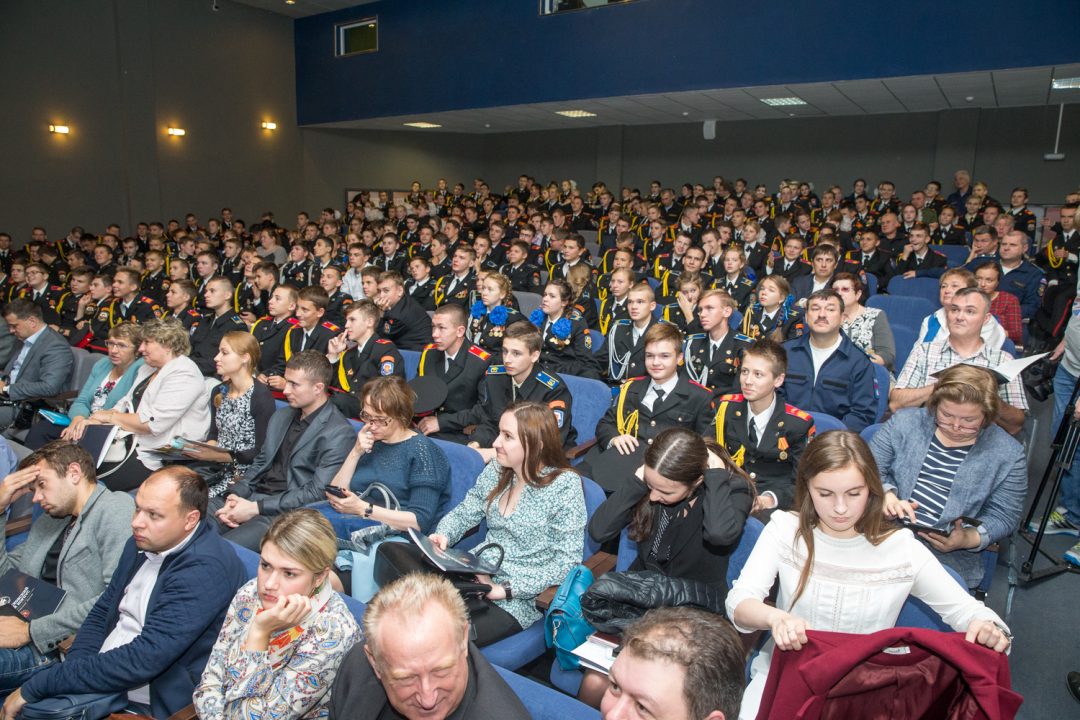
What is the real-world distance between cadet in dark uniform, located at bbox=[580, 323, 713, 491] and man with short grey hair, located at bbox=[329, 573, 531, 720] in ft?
5.09

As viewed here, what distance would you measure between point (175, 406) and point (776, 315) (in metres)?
3.72

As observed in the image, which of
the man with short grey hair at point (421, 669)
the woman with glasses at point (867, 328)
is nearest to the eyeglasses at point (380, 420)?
the man with short grey hair at point (421, 669)

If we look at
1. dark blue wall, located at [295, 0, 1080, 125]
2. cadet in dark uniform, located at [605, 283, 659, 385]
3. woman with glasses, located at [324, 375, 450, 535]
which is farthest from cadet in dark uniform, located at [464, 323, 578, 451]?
dark blue wall, located at [295, 0, 1080, 125]

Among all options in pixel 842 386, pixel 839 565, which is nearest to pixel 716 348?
pixel 842 386

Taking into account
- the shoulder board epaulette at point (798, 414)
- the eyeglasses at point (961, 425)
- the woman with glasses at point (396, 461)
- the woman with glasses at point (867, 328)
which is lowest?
the woman with glasses at point (396, 461)

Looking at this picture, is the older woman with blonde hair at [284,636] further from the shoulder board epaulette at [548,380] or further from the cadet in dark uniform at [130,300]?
the cadet in dark uniform at [130,300]

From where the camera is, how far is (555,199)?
1197 cm

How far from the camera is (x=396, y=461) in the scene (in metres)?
2.64

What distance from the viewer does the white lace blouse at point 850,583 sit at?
1.68 metres

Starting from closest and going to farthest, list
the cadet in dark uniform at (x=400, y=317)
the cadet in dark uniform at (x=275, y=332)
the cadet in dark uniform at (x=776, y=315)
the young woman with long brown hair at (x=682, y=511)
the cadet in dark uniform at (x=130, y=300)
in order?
the young woman with long brown hair at (x=682, y=511) < the cadet in dark uniform at (x=776, y=315) < the cadet in dark uniform at (x=275, y=332) < the cadet in dark uniform at (x=400, y=317) < the cadet in dark uniform at (x=130, y=300)

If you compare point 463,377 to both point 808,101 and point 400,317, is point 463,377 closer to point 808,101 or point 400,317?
point 400,317

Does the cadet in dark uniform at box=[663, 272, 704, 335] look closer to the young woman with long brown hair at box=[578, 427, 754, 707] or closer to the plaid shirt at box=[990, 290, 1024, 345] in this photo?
the plaid shirt at box=[990, 290, 1024, 345]

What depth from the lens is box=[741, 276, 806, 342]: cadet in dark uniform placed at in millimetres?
4523

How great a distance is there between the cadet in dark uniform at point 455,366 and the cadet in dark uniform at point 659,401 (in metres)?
0.97
